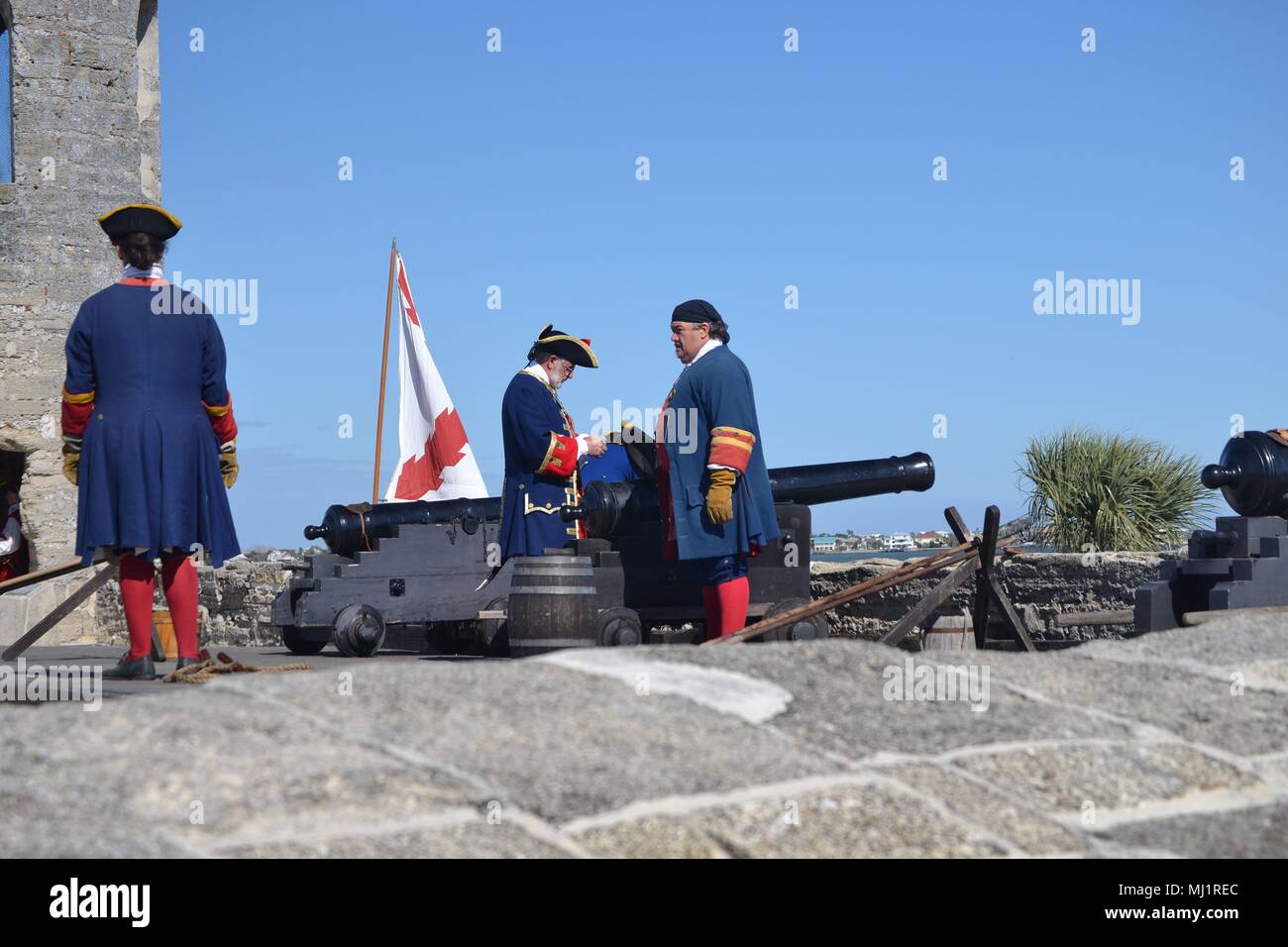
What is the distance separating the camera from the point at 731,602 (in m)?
7.66

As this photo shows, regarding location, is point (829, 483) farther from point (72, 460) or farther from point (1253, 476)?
point (72, 460)

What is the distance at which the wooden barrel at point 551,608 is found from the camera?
288 inches

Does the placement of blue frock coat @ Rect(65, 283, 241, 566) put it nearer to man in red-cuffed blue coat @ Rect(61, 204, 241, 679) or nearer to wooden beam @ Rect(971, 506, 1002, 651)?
man in red-cuffed blue coat @ Rect(61, 204, 241, 679)

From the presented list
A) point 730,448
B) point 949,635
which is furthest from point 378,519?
point 949,635

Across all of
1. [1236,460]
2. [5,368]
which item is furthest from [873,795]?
[5,368]

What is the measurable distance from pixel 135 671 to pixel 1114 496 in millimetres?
9874

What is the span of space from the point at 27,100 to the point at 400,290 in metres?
3.82

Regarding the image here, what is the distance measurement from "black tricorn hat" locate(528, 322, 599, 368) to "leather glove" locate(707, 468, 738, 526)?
207 cm

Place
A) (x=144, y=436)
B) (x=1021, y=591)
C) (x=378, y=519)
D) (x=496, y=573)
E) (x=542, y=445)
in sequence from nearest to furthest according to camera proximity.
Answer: (x=144, y=436) < (x=542, y=445) < (x=1021, y=591) < (x=496, y=573) < (x=378, y=519)

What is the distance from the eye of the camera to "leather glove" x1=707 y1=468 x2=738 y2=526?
747 cm

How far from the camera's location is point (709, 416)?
25.1 feet

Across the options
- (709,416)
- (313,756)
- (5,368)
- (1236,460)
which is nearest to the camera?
(313,756)

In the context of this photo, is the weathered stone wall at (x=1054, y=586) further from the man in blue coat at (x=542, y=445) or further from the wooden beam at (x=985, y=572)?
the man in blue coat at (x=542, y=445)
